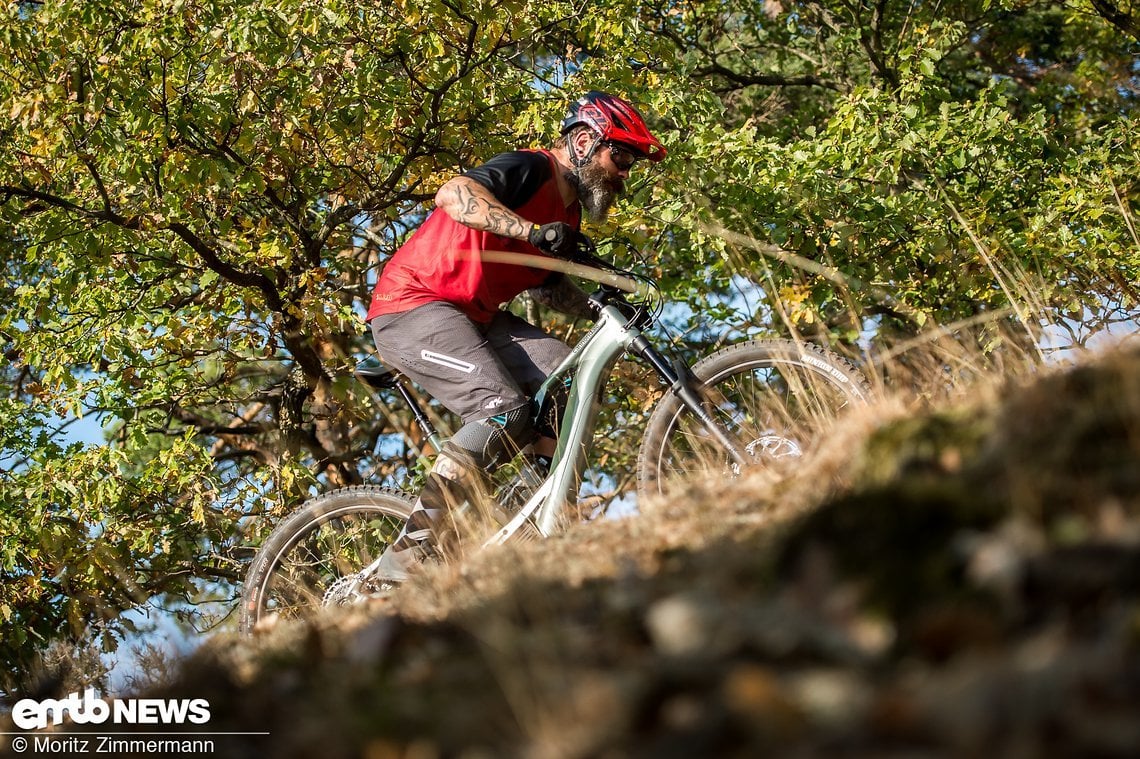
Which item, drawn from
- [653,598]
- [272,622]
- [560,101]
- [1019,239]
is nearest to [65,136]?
[560,101]

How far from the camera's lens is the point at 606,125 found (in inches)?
195

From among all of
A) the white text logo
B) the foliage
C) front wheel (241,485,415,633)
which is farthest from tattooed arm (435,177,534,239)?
the foliage

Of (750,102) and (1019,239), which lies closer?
(1019,239)

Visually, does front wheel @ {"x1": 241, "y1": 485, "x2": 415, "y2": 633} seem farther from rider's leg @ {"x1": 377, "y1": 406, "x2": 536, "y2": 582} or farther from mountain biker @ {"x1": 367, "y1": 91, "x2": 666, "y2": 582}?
mountain biker @ {"x1": 367, "y1": 91, "x2": 666, "y2": 582}

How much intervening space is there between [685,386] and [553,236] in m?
0.83

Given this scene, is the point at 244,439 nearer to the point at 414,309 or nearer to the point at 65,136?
the point at 65,136

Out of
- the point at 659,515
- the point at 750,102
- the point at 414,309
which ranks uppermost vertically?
the point at 750,102

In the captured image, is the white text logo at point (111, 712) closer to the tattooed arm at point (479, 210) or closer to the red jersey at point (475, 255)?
the red jersey at point (475, 255)

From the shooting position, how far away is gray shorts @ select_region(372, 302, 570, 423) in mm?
4773

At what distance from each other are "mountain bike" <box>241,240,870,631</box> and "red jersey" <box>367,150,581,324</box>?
171 millimetres

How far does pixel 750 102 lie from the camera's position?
1402 centimetres

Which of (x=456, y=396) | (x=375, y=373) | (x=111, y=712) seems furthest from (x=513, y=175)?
(x=111, y=712)

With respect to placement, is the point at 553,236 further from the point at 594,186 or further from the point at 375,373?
the point at 375,373

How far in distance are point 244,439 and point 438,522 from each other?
8.53m
